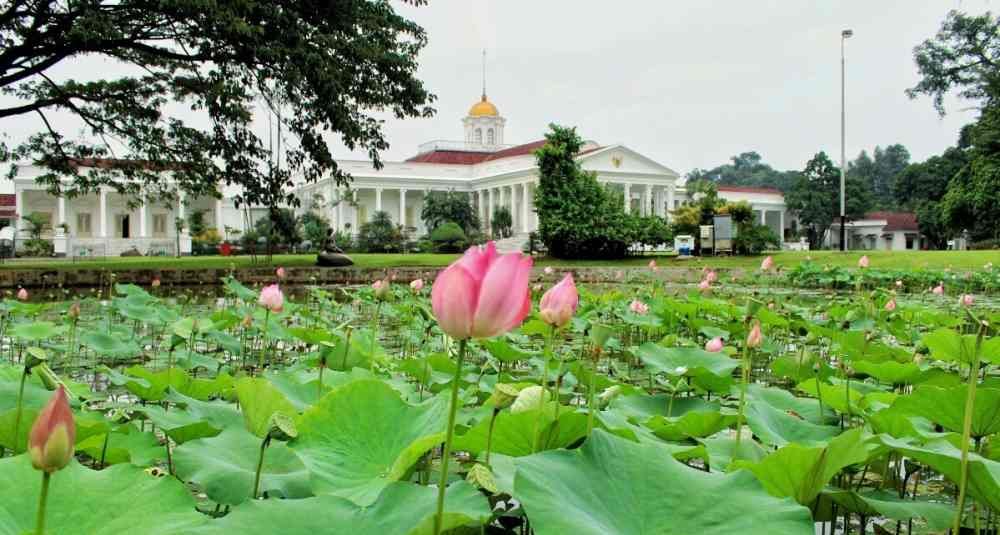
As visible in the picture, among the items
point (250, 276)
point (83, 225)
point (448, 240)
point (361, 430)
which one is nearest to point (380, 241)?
point (448, 240)

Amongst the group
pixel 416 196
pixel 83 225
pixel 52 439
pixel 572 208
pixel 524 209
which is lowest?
pixel 52 439

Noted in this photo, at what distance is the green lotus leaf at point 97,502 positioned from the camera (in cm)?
72

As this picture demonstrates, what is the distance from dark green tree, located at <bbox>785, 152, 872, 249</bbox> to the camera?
1601 inches

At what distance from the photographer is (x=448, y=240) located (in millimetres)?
27609

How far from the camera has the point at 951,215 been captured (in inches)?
838

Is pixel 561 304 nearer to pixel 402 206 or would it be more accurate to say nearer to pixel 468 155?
pixel 402 206

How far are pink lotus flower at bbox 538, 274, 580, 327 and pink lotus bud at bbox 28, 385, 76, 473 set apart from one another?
63cm

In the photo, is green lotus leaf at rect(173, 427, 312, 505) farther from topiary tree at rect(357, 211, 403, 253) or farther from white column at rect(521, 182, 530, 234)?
white column at rect(521, 182, 530, 234)

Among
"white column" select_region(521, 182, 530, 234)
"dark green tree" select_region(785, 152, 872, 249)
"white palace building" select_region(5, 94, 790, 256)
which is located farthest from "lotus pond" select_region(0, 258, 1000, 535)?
"dark green tree" select_region(785, 152, 872, 249)

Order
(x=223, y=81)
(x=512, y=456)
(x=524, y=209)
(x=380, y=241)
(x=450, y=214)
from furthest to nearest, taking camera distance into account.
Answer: (x=524, y=209)
(x=450, y=214)
(x=380, y=241)
(x=223, y=81)
(x=512, y=456)

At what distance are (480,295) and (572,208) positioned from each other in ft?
62.5

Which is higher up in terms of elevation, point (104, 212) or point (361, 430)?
point (104, 212)

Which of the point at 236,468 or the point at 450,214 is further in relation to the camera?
the point at 450,214

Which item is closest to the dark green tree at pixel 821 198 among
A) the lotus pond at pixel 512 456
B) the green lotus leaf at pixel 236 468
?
the lotus pond at pixel 512 456
